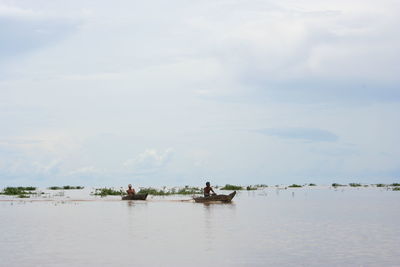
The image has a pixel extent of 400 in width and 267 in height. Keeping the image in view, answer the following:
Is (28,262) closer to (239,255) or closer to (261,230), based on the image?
(239,255)

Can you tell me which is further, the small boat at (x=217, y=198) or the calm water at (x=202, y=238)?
the small boat at (x=217, y=198)

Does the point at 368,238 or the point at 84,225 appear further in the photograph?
the point at 84,225

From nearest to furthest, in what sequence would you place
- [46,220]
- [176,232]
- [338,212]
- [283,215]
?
[176,232] → [46,220] → [283,215] → [338,212]

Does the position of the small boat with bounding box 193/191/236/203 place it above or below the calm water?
above

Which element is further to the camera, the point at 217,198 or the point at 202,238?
the point at 217,198

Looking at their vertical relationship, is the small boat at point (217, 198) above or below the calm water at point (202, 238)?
above

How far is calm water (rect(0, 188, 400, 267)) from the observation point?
1858 cm

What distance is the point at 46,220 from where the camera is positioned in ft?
108

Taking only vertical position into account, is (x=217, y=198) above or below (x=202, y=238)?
above

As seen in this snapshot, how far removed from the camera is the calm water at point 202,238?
61.0 ft

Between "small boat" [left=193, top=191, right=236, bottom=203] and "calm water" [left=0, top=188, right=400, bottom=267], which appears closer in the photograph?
"calm water" [left=0, top=188, right=400, bottom=267]

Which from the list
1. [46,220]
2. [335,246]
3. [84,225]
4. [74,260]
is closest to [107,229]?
[84,225]

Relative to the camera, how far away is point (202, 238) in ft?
79.0

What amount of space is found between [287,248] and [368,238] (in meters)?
4.87
